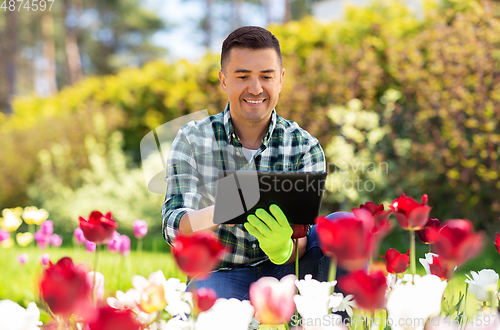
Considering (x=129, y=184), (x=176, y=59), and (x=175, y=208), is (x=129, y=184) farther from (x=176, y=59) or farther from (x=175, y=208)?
(x=175, y=208)

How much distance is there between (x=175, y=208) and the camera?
4.78 ft

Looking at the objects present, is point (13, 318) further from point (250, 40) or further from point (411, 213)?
point (250, 40)

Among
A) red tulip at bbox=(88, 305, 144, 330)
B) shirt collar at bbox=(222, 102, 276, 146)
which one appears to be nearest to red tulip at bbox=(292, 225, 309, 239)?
shirt collar at bbox=(222, 102, 276, 146)

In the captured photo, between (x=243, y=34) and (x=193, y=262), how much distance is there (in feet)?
3.80

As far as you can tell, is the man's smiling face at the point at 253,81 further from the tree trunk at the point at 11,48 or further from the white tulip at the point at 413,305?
the tree trunk at the point at 11,48

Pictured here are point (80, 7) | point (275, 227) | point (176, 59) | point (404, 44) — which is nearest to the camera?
point (275, 227)

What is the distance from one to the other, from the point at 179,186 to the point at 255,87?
470 mm

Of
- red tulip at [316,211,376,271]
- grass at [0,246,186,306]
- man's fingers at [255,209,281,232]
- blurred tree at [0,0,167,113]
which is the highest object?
blurred tree at [0,0,167,113]

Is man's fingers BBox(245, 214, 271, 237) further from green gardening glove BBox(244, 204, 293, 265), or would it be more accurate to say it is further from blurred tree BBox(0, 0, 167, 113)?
blurred tree BBox(0, 0, 167, 113)

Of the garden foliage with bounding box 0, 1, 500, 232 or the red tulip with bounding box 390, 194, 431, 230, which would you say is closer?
the red tulip with bounding box 390, 194, 431, 230

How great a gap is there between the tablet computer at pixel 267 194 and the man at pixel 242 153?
27cm

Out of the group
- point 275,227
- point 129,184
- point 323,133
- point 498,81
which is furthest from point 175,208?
point 129,184

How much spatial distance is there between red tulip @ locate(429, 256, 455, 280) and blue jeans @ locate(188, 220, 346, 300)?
633mm

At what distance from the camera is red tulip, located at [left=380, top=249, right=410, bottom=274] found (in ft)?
3.05
